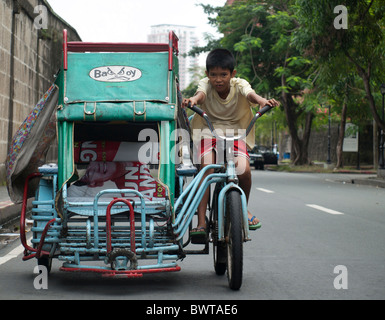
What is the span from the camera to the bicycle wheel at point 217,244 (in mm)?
6123

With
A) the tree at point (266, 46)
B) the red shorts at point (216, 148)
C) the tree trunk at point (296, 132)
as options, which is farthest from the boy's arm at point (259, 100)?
the tree trunk at point (296, 132)

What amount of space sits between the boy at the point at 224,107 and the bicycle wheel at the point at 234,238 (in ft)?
1.37

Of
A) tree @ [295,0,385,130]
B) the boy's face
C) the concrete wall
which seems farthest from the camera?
tree @ [295,0,385,130]

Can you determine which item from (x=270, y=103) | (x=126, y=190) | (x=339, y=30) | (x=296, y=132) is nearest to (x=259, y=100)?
(x=270, y=103)

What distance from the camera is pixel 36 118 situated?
607 centimetres

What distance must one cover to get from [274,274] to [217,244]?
0.70 meters

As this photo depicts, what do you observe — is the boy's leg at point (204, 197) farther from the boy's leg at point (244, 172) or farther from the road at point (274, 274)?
the road at point (274, 274)

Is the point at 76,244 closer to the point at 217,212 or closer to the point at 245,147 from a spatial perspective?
the point at 217,212

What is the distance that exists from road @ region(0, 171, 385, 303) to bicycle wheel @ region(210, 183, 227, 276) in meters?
0.10

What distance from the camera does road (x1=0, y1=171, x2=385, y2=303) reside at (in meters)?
5.58

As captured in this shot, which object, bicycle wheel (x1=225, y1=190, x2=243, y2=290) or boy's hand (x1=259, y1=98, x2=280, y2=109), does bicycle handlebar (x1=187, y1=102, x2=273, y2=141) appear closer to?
boy's hand (x1=259, y1=98, x2=280, y2=109)

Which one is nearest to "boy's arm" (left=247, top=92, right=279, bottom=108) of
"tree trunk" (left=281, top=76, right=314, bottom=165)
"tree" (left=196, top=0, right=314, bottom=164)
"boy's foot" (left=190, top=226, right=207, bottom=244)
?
"boy's foot" (left=190, top=226, right=207, bottom=244)
